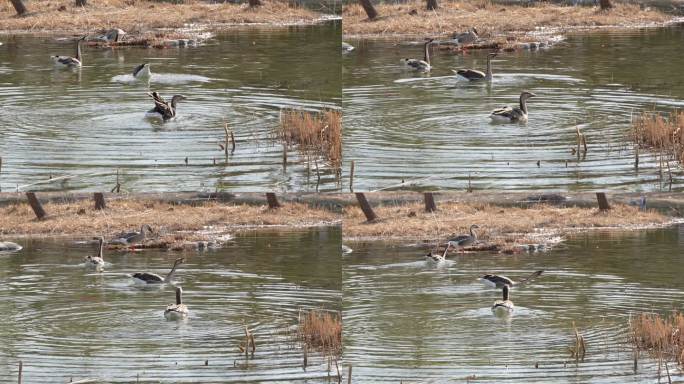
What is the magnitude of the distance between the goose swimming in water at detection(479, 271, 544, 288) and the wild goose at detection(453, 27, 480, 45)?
7.07 meters

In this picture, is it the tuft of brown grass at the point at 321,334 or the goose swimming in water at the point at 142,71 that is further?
the goose swimming in water at the point at 142,71

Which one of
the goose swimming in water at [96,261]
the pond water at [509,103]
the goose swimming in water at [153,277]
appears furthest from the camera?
the goose swimming in water at [96,261]

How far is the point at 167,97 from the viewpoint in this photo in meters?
22.2

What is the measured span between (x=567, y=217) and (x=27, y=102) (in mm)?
8515

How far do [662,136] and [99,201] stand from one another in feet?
24.2

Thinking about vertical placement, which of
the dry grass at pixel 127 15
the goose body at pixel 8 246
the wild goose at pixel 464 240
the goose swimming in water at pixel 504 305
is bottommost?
the goose body at pixel 8 246

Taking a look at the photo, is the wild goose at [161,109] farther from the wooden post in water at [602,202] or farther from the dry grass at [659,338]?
the dry grass at [659,338]

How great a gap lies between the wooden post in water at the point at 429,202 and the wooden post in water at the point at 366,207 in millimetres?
718

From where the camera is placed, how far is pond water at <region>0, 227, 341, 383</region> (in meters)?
15.2

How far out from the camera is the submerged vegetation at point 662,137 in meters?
18.7

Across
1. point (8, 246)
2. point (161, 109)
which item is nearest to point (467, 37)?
point (161, 109)

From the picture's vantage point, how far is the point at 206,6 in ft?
94.8

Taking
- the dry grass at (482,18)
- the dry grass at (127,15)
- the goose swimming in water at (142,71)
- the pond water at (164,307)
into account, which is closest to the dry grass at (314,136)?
the pond water at (164,307)

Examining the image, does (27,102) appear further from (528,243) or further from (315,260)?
(528,243)
